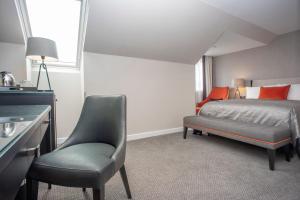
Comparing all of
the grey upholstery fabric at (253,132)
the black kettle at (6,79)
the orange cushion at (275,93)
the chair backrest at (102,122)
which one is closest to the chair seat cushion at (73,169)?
the chair backrest at (102,122)

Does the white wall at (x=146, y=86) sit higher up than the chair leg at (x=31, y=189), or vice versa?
the white wall at (x=146, y=86)

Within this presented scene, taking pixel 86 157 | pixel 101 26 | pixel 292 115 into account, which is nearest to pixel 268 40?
pixel 292 115

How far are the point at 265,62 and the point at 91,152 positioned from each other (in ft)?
16.3

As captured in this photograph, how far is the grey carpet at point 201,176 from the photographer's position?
1.41m

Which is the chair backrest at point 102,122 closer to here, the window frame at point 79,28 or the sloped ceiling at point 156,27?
the sloped ceiling at point 156,27

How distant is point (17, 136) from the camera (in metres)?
0.47

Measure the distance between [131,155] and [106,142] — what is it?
964 millimetres

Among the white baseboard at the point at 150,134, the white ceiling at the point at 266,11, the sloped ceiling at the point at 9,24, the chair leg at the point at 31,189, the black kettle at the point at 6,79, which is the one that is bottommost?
the white baseboard at the point at 150,134

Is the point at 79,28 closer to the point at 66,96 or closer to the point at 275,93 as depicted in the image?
the point at 66,96

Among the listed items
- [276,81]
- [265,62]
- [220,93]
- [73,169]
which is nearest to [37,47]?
[73,169]

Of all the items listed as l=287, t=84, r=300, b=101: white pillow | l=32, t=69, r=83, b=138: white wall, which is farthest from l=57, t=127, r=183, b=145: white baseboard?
l=287, t=84, r=300, b=101: white pillow

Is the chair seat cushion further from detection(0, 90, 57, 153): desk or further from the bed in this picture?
the bed

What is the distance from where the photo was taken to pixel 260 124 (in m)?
2.23

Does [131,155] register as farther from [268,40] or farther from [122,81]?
[268,40]
